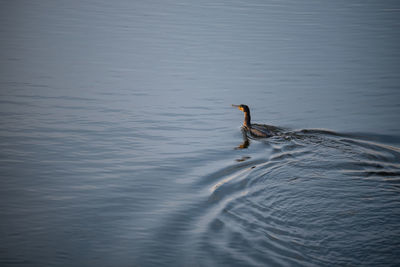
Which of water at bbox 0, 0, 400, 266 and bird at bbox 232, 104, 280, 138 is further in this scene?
bird at bbox 232, 104, 280, 138

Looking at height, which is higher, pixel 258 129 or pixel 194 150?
pixel 258 129

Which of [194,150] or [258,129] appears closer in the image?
[194,150]

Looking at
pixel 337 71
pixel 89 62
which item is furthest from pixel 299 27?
pixel 89 62

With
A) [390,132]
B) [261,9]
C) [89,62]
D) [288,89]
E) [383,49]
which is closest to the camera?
[390,132]

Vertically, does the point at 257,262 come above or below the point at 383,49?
below

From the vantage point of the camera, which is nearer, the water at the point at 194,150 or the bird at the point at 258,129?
the water at the point at 194,150

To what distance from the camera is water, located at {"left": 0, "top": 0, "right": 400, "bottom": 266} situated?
247 inches

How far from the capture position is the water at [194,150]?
247 inches

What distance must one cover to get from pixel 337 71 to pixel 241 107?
7.97 m

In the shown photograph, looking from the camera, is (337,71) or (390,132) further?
(337,71)

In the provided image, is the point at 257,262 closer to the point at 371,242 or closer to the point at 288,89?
the point at 371,242

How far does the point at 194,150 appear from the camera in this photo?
10.5m

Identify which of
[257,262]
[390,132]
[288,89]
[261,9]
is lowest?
[257,262]

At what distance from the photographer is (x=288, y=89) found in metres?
16.3
